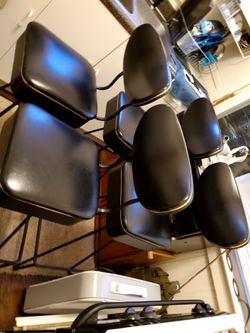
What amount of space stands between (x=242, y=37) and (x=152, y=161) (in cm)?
226

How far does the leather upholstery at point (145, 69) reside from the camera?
0.84 metres

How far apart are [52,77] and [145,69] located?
33 cm

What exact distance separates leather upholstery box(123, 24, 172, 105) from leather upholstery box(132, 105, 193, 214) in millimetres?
139

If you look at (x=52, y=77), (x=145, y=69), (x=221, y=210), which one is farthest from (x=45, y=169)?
(x=221, y=210)

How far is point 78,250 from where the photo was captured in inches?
55.5

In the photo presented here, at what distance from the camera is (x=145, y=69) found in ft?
2.88

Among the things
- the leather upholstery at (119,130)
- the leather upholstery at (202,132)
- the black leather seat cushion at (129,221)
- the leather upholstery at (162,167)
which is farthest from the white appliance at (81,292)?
the leather upholstery at (202,132)

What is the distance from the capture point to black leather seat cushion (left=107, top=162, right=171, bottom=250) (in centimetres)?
89

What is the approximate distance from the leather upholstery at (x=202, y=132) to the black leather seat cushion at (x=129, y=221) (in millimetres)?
366

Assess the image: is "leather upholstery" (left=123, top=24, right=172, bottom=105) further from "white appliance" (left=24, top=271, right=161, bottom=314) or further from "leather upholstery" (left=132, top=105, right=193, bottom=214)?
"white appliance" (left=24, top=271, right=161, bottom=314)

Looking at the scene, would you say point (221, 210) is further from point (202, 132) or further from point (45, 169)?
point (45, 169)

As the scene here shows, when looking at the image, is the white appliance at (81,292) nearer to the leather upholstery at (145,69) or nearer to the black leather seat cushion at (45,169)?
the black leather seat cushion at (45,169)

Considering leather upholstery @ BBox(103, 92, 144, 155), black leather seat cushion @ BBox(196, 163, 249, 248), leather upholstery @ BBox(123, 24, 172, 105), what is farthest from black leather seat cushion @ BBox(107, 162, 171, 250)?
leather upholstery @ BBox(123, 24, 172, 105)

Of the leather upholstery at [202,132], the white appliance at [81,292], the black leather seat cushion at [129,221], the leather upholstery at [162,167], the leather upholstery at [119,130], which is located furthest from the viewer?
the leather upholstery at [202,132]
